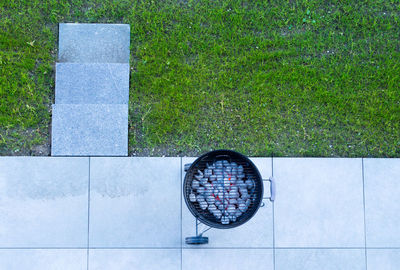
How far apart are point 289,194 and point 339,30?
1722 millimetres

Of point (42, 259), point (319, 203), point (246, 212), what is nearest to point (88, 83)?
point (42, 259)

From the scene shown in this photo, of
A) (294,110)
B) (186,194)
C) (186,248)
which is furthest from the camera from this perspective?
(294,110)

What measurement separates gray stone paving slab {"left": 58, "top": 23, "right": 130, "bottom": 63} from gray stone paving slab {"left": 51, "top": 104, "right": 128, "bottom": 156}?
496mm

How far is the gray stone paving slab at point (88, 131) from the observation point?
126 inches

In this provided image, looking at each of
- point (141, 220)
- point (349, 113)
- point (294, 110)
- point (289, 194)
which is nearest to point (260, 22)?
point (294, 110)

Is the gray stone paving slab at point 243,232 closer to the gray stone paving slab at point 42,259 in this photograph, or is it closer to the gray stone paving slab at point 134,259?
the gray stone paving slab at point 134,259

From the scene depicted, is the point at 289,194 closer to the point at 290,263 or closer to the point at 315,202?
the point at 315,202

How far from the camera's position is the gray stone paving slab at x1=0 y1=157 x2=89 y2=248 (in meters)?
3.09

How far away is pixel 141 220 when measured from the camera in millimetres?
3139

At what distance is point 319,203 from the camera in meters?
3.22

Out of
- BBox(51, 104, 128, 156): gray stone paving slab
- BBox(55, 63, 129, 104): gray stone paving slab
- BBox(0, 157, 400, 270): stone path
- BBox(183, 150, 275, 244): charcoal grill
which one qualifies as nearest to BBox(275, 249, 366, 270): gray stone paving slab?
BBox(0, 157, 400, 270): stone path

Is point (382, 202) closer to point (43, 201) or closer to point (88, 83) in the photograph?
point (88, 83)

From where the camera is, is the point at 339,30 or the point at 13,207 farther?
the point at 339,30

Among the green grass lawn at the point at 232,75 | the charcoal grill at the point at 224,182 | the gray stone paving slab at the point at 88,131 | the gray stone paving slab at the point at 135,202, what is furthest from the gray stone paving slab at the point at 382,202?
the gray stone paving slab at the point at 88,131
